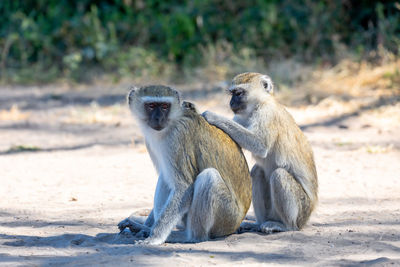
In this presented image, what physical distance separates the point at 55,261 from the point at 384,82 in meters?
9.76

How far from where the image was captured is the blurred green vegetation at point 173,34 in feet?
50.0

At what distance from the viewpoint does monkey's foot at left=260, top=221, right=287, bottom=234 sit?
5789 mm

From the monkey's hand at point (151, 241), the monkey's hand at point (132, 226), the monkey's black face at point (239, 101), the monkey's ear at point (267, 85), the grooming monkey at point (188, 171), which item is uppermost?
the monkey's ear at point (267, 85)

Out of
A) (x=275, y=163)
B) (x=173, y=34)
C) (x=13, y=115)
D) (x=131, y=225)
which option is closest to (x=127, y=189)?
(x=131, y=225)

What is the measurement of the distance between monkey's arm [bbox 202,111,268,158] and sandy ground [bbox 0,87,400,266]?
80cm

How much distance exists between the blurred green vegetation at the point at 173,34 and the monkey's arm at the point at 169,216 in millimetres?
9356

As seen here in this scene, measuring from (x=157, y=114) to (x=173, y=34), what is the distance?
11.4 metres

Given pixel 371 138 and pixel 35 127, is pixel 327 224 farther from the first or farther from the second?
pixel 35 127

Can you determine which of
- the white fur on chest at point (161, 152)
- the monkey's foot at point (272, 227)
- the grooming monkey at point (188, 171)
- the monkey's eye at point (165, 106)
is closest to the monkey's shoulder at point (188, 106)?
the grooming monkey at point (188, 171)

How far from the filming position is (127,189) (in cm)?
775

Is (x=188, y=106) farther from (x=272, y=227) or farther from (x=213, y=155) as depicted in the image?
(x=272, y=227)

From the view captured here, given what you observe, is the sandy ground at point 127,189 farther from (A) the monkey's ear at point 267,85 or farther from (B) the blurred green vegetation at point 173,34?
(B) the blurred green vegetation at point 173,34

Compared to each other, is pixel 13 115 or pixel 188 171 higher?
pixel 13 115

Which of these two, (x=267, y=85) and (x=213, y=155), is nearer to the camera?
(x=213, y=155)
